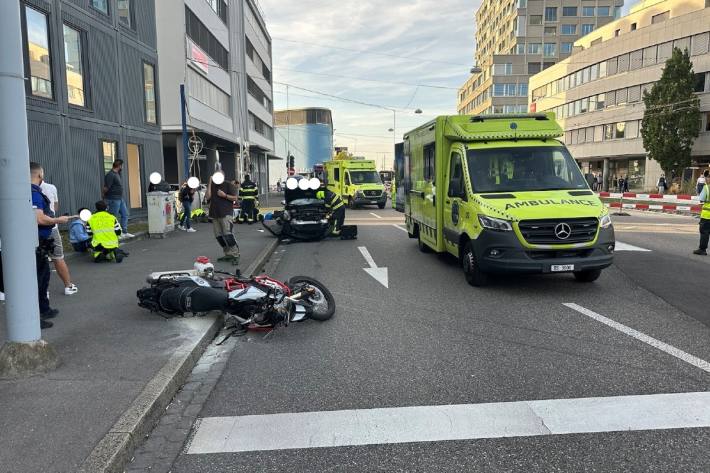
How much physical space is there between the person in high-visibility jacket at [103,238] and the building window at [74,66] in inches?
240

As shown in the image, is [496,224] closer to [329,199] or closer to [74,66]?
[329,199]

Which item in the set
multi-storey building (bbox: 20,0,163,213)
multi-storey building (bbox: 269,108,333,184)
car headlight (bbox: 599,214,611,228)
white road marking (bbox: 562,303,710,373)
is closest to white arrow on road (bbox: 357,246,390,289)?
white road marking (bbox: 562,303,710,373)

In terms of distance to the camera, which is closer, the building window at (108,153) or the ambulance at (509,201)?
the ambulance at (509,201)

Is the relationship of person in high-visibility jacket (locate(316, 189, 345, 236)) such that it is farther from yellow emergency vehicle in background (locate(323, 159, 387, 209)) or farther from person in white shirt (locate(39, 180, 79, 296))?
yellow emergency vehicle in background (locate(323, 159, 387, 209))

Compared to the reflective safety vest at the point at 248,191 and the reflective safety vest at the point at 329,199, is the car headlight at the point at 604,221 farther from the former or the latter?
the reflective safety vest at the point at 248,191

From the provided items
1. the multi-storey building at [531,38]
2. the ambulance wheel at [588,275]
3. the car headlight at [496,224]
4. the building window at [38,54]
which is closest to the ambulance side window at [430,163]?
the car headlight at [496,224]

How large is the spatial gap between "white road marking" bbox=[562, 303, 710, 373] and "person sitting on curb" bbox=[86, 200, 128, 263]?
7.95 m

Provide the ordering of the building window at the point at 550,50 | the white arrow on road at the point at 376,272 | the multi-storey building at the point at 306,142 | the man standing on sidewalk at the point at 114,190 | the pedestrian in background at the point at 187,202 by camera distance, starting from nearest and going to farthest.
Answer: the white arrow on road at the point at 376,272 → the man standing on sidewalk at the point at 114,190 → the pedestrian in background at the point at 187,202 → the building window at the point at 550,50 → the multi-storey building at the point at 306,142

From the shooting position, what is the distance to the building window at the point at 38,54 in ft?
42.3

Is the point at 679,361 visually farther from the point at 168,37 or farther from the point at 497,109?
the point at 497,109

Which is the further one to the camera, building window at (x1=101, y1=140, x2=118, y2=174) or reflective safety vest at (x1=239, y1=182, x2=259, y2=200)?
reflective safety vest at (x1=239, y1=182, x2=259, y2=200)

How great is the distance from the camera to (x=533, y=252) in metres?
7.42

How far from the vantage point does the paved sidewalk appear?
3.27 m

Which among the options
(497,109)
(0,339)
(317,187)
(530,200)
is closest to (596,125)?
(497,109)
